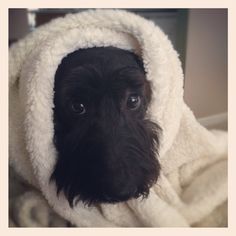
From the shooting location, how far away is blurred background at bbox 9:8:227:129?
732 mm

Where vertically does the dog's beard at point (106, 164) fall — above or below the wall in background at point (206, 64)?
below

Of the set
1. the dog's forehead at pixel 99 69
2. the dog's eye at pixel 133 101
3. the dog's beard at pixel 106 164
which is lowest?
the dog's beard at pixel 106 164

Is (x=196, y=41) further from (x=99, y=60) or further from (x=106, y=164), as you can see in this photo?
(x=106, y=164)

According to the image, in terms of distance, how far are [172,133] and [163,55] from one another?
0.52 ft

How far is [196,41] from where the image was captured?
0.76 m

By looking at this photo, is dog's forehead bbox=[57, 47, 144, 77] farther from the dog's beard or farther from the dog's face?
the dog's beard

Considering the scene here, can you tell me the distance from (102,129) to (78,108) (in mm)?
61

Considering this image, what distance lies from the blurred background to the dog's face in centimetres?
10

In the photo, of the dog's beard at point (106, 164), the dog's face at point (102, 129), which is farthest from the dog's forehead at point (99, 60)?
the dog's beard at point (106, 164)

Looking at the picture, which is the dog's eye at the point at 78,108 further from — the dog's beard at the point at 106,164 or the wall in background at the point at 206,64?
the wall in background at the point at 206,64

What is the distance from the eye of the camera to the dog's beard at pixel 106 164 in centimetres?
61

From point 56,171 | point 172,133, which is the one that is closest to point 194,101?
point 172,133

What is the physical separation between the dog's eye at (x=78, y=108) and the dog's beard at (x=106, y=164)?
30mm
